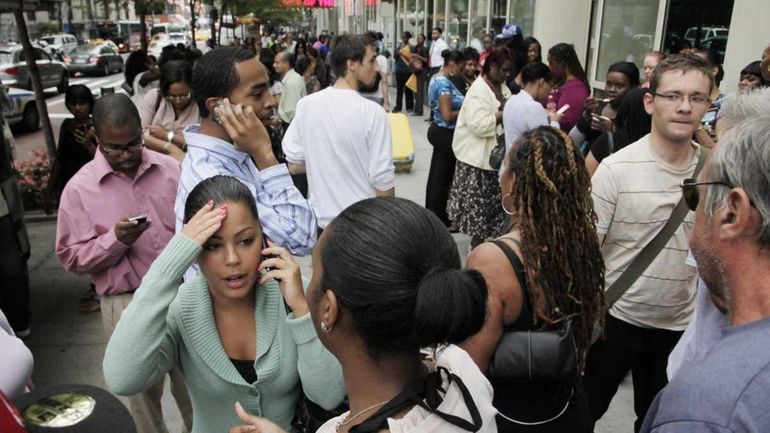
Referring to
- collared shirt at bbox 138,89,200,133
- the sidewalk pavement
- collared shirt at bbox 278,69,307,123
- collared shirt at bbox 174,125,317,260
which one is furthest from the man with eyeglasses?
collared shirt at bbox 278,69,307,123

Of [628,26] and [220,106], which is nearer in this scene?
[220,106]

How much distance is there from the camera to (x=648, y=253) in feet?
8.60

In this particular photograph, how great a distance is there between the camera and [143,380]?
1728 mm

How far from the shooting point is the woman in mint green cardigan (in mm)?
1677

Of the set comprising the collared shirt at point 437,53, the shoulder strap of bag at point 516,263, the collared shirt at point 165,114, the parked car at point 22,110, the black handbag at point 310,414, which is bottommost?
the parked car at point 22,110

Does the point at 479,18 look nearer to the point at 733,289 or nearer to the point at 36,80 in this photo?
the point at 36,80

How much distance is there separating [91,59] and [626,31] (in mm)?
25095

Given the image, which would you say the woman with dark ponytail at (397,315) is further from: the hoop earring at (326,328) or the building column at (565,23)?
the building column at (565,23)

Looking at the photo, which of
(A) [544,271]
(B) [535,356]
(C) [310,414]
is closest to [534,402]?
(B) [535,356]

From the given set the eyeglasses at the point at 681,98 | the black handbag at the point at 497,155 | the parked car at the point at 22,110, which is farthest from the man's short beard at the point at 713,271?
the parked car at the point at 22,110

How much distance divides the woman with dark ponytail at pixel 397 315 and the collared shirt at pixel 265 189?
921 millimetres

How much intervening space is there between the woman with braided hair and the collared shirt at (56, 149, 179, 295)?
A: 60.9 inches

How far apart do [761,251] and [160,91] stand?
4.60 meters

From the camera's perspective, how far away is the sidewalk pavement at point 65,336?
3.59 metres
